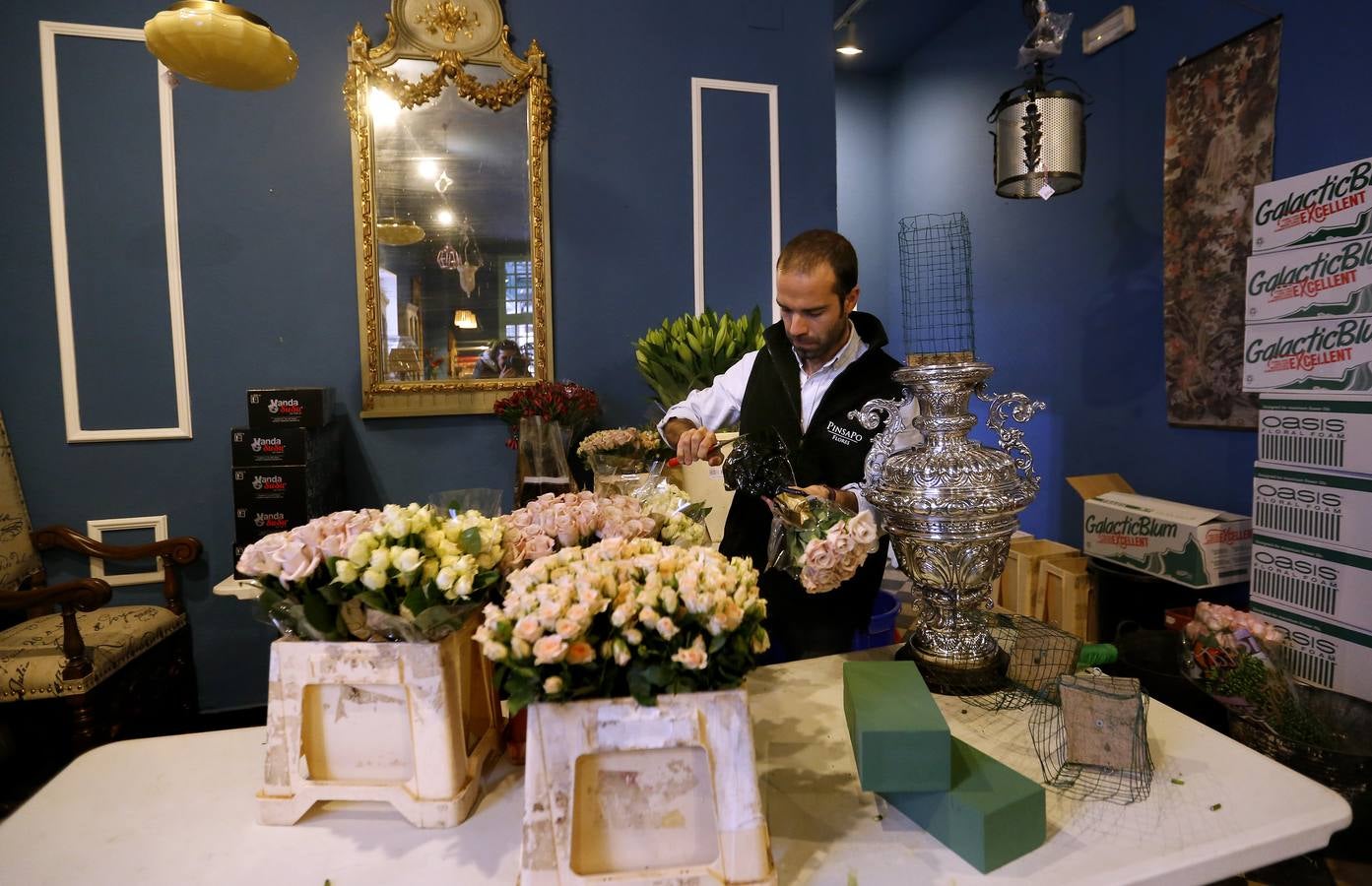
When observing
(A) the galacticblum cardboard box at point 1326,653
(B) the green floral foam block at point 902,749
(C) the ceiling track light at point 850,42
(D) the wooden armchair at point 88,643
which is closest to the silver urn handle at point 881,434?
(B) the green floral foam block at point 902,749

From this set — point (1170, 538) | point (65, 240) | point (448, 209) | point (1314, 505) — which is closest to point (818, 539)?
point (1314, 505)

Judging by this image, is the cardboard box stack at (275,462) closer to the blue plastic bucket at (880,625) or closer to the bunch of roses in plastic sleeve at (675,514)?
the bunch of roses in plastic sleeve at (675,514)

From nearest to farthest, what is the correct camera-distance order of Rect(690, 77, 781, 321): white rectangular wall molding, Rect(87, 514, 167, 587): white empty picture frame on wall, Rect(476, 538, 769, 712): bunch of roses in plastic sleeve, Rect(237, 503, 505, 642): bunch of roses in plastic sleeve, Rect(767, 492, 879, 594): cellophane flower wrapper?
Rect(476, 538, 769, 712): bunch of roses in plastic sleeve → Rect(237, 503, 505, 642): bunch of roses in plastic sleeve → Rect(767, 492, 879, 594): cellophane flower wrapper → Rect(87, 514, 167, 587): white empty picture frame on wall → Rect(690, 77, 781, 321): white rectangular wall molding

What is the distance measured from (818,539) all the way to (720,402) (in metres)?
1.19

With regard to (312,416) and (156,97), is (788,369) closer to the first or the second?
(312,416)

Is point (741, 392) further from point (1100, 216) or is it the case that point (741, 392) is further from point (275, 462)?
point (1100, 216)

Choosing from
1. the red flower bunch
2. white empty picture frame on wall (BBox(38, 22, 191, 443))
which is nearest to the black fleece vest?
the red flower bunch

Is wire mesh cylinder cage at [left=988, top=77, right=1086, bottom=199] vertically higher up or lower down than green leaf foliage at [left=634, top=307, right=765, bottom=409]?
higher up

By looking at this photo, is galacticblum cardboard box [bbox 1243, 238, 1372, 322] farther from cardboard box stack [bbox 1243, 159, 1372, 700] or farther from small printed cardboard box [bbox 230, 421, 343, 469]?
small printed cardboard box [bbox 230, 421, 343, 469]

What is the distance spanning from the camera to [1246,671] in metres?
2.02

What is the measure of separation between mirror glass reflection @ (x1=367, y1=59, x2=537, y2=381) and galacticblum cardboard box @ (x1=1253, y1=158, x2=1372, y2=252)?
2.77 m

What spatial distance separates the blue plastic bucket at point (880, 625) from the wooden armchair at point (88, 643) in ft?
7.99

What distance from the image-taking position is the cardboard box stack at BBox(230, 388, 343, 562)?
2.62 meters

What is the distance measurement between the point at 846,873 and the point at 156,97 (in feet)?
11.7
